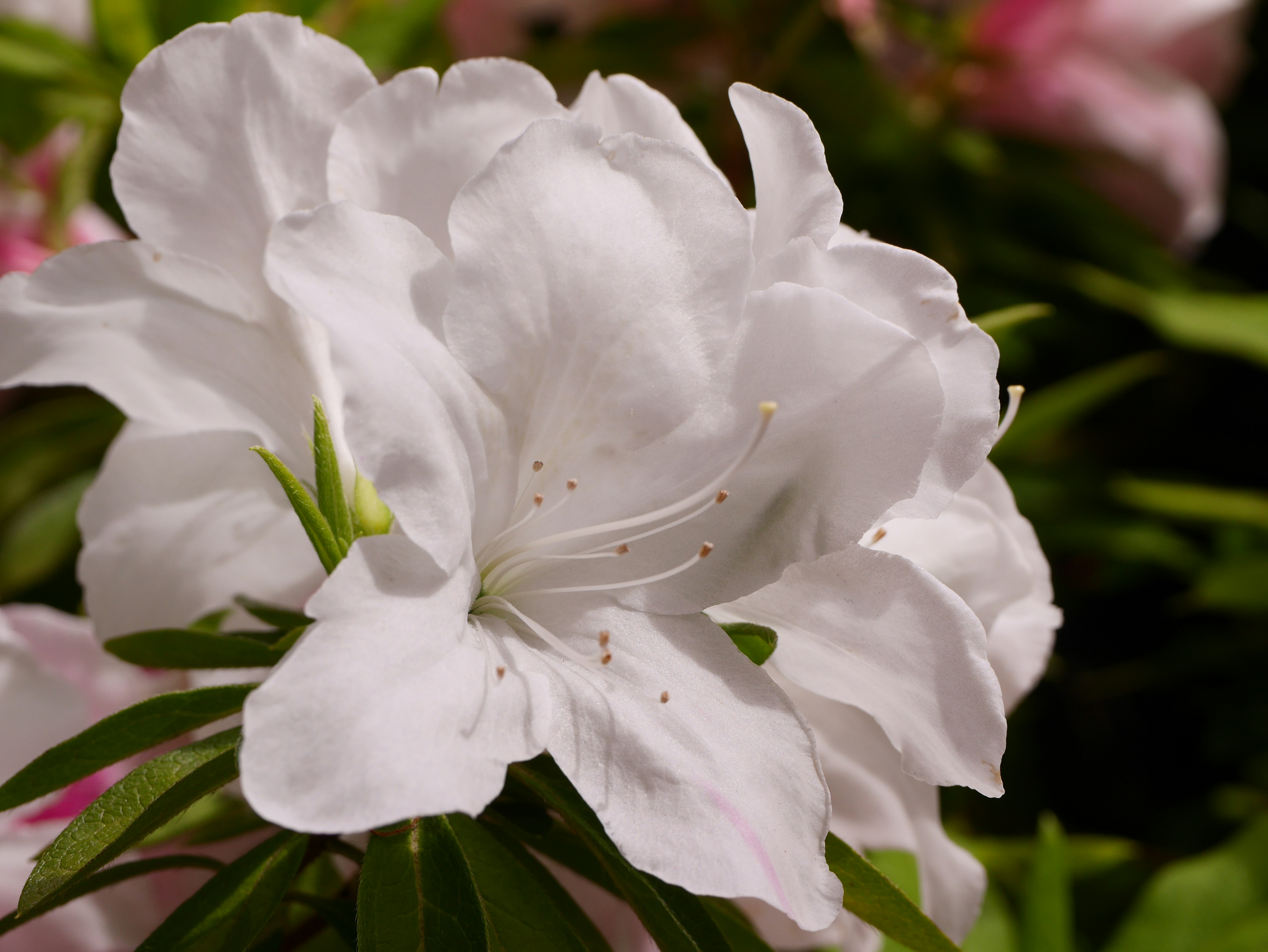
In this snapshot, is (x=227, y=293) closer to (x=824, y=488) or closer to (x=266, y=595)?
(x=266, y=595)

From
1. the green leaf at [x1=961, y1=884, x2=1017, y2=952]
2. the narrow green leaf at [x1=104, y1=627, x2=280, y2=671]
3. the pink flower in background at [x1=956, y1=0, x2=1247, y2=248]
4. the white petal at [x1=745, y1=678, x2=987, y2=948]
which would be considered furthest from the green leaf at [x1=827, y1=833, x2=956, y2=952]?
the pink flower in background at [x1=956, y1=0, x2=1247, y2=248]

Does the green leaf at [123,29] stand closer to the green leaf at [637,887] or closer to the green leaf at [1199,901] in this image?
the green leaf at [637,887]

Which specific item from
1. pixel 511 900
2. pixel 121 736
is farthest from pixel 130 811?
pixel 511 900

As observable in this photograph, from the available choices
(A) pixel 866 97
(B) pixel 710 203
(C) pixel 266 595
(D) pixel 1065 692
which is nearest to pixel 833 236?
(B) pixel 710 203

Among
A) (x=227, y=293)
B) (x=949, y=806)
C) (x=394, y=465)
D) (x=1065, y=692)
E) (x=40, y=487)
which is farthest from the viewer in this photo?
(x=1065, y=692)

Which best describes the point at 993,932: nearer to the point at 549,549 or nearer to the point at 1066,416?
Result: the point at 1066,416
